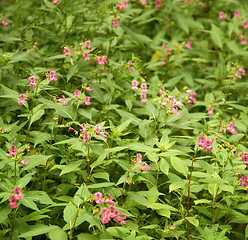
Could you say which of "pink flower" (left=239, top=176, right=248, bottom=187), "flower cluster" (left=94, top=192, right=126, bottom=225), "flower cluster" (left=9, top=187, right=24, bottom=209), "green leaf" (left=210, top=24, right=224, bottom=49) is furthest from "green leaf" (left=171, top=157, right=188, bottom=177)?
"green leaf" (left=210, top=24, right=224, bottom=49)

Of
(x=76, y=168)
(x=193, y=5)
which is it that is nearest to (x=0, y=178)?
(x=76, y=168)

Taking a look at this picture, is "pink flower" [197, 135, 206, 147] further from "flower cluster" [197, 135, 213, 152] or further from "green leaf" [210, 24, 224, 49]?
"green leaf" [210, 24, 224, 49]

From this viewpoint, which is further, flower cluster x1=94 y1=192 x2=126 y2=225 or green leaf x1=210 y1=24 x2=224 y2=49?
green leaf x1=210 y1=24 x2=224 y2=49

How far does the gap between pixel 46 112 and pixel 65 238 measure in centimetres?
141

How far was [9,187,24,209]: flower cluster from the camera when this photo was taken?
206 centimetres

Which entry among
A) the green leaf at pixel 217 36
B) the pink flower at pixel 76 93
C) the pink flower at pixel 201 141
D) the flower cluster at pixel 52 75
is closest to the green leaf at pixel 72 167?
the pink flower at pixel 76 93

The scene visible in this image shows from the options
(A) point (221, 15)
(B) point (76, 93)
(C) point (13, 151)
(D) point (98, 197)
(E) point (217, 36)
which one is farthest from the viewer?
(A) point (221, 15)

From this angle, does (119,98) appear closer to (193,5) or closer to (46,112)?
(46,112)

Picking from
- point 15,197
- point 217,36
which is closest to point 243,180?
point 15,197

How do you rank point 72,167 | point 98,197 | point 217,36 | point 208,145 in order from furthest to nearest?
point 217,36, point 72,167, point 208,145, point 98,197

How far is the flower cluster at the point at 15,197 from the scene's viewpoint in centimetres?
206

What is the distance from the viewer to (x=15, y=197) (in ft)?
6.77

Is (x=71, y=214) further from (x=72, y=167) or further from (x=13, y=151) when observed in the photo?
(x=13, y=151)

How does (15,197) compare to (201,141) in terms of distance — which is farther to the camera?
(201,141)
